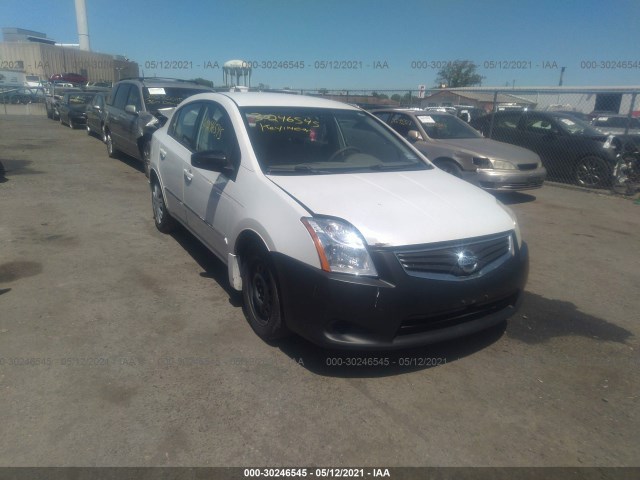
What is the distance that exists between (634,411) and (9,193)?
884 cm

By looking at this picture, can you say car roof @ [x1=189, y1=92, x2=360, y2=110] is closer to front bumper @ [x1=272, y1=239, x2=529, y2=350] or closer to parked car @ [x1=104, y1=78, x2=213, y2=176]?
front bumper @ [x1=272, y1=239, x2=529, y2=350]

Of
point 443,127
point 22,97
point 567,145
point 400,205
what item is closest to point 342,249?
point 400,205

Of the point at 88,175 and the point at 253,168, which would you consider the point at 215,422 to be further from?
the point at 88,175

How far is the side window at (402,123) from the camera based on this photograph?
30.3 ft

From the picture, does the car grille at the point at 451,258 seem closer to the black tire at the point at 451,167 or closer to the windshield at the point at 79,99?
the black tire at the point at 451,167

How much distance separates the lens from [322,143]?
4238 mm

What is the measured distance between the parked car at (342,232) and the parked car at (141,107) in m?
4.91

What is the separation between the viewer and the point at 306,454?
241 cm

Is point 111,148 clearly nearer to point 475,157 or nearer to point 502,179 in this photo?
point 475,157

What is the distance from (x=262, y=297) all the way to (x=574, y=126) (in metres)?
9.54

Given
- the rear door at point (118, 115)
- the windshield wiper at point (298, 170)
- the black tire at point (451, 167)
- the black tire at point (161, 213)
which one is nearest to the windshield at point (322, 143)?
the windshield wiper at point (298, 170)

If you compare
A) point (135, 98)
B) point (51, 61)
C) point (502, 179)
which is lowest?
point (502, 179)

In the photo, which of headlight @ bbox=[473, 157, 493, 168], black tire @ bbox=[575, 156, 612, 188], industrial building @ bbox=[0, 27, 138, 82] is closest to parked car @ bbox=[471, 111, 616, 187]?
black tire @ bbox=[575, 156, 612, 188]

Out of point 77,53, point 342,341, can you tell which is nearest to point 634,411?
point 342,341
